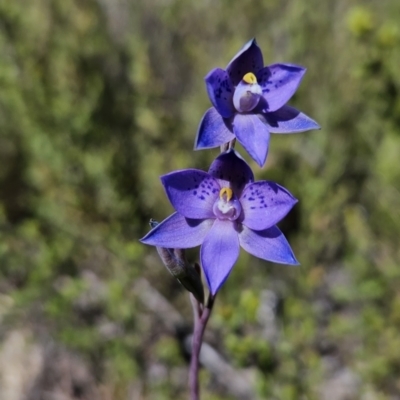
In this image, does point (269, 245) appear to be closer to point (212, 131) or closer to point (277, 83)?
point (212, 131)

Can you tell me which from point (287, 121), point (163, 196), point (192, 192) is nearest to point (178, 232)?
point (192, 192)

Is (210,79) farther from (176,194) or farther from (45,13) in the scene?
(45,13)

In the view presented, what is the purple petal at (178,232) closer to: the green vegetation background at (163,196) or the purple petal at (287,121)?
the purple petal at (287,121)

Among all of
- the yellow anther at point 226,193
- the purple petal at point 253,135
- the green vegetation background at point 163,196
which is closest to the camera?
the purple petal at point 253,135

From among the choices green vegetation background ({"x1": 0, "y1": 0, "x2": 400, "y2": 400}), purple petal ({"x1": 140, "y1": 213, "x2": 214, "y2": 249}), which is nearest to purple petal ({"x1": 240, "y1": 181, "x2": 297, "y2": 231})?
purple petal ({"x1": 140, "y1": 213, "x2": 214, "y2": 249})

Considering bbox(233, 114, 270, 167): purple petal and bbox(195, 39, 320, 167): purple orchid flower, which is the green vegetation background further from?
bbox(233, 114, 270, 167): purple petal

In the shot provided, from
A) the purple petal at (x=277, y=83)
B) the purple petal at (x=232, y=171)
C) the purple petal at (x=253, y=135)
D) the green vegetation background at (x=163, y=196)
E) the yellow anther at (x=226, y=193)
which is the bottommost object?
the green vegetation background at (x=163, y=196)

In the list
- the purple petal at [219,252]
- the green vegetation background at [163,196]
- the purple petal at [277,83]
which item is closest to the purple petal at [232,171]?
the purple petal at [219,252]
